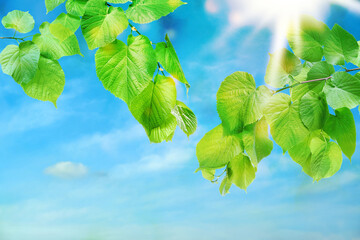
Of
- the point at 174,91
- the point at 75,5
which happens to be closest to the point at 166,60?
the point at 174,91

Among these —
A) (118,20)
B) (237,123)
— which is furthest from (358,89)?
(118,20)

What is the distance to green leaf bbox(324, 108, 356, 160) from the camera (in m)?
0.42

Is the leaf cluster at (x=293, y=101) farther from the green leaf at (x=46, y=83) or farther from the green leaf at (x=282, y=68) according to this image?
the green leaf at (x=46, y=83)

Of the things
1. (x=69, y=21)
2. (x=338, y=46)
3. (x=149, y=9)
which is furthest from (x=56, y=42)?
(x=338, y=46)

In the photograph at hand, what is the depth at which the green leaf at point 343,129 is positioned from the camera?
1.37 feet

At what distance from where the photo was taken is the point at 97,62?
1.20 feet

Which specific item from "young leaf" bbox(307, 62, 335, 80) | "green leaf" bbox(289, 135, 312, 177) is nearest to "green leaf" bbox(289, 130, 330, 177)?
"green leaf" bbox(289, 135, 312, 177)

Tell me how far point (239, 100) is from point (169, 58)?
103 millimetres

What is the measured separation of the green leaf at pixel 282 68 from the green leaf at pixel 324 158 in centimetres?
11

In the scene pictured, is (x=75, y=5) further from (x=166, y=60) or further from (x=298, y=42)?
(x=298, y=42)

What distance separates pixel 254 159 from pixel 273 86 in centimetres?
10

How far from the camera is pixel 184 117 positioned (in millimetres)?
455

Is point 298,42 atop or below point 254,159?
atop

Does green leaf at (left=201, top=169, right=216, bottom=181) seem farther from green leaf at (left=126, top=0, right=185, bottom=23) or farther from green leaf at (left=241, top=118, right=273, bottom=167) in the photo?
green leaf at (left=126, top=0, right=185, bottom=23)
